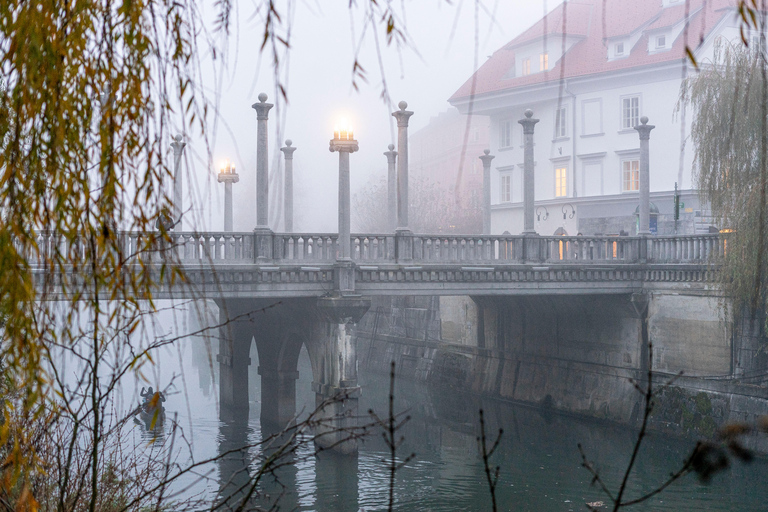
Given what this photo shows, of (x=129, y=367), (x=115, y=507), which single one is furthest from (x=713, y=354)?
(x=129, y=367)

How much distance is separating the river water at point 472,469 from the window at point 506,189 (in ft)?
49.6

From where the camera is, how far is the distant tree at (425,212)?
4872 cm

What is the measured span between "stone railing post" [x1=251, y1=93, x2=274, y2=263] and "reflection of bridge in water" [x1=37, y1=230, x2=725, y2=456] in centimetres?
5

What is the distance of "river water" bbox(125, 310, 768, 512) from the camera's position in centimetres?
1560

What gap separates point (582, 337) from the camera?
76.9 feet

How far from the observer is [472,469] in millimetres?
18531

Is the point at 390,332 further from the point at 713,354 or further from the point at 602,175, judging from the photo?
the point at 713,354

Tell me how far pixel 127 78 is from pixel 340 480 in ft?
51.2

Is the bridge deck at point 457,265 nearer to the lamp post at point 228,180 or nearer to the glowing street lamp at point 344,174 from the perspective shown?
the glowing street lamp at point 344,174

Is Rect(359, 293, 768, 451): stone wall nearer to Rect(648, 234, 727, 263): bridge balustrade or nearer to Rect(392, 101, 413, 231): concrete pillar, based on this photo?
Rect(648, 234, 727, 263): bridge balustrade

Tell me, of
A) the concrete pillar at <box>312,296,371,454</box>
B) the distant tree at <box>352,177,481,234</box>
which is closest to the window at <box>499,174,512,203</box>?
the distant tree at <box>352,177,481,234</box>

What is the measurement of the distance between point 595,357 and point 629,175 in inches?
506

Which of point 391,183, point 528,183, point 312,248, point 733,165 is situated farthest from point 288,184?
point 733,165

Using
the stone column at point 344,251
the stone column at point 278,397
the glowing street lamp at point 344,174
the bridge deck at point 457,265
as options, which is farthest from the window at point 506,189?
the stone column at point 344,251
